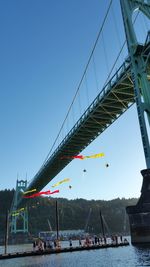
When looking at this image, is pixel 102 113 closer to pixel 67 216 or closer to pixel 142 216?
pixel 142 216

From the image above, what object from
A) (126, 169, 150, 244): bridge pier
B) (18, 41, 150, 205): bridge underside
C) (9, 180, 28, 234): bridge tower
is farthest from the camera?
(9, 180, 28, 234): bridge tower

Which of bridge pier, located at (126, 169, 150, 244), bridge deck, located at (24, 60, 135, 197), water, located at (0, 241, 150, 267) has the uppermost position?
bridge deck, located at (24, 60, 135, 197)

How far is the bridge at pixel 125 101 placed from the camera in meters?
28.0

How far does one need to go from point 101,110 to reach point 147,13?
12859 millimetres

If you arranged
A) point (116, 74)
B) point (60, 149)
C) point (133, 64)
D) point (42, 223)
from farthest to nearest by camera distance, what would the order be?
point (42, 223), point (60, 149), point (116, 74), point (133, 64)

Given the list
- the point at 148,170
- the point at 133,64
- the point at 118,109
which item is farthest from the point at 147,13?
the point at 148,170

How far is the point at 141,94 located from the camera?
3005cm

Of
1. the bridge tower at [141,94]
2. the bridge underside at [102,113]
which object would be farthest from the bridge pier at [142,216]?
the bridge underside at [102,113]

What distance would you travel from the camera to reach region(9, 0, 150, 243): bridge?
28.0m

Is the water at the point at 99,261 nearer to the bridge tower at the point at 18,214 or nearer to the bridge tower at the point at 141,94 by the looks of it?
the bridge tower at the point at 141,94

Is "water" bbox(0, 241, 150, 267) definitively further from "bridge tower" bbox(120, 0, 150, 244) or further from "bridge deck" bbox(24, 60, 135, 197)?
"bridge deck" bbox(24, 60, 135, 197)

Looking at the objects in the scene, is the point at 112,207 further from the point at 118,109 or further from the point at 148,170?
the point at 148,170

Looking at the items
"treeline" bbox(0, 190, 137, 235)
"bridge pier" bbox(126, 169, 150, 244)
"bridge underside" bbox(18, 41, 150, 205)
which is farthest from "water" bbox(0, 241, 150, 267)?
"treeline" bbox(0, 190, 137, 235)

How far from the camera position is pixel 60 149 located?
161 ft
